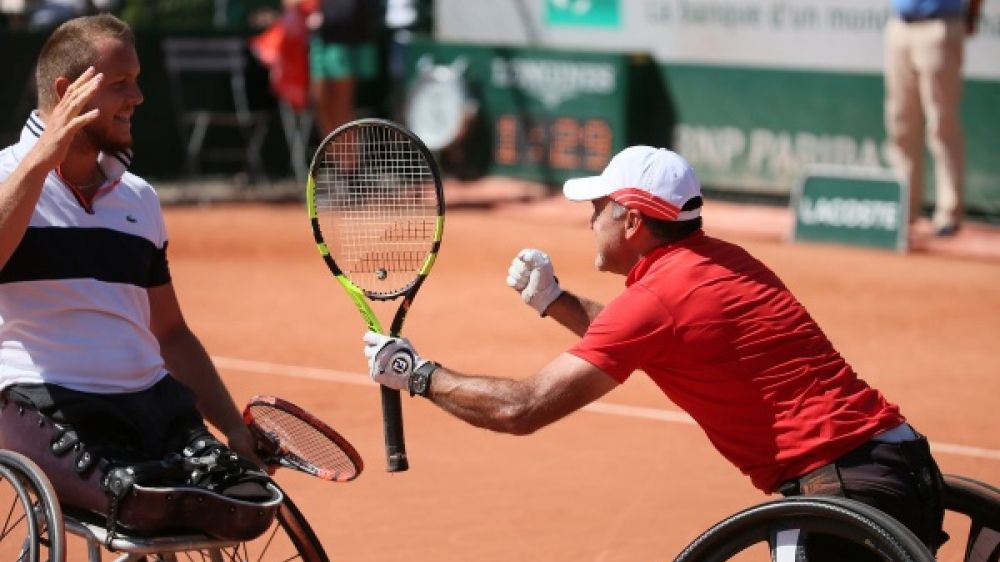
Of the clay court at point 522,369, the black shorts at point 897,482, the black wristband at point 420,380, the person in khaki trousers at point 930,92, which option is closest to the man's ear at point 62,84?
the black wristband at point 420,380

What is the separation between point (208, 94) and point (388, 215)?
1106 centimetres

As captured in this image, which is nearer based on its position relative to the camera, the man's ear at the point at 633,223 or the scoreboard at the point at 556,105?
the man's ear at the point at 633,223

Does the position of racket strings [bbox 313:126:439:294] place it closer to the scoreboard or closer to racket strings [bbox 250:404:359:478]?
racket strings [bbox 250:404:359:478]

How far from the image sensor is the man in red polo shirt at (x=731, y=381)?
164 inches

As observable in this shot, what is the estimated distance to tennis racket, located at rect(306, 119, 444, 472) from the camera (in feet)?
15.2

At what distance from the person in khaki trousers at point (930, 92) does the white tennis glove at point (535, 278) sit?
8.53 metres

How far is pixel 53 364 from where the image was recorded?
4.28 m

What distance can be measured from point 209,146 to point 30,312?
1205 cm

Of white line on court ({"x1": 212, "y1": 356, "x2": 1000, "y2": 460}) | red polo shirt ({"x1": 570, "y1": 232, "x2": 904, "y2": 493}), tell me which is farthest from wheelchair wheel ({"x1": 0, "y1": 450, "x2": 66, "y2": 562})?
white line on court ({"x1": 212, "y1": 356, "x2": 1000, "y2": 460})

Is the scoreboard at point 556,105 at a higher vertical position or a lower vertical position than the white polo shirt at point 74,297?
lower

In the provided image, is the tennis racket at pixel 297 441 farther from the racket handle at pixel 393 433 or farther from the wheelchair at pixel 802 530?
the wheelchair at pixel 802 530

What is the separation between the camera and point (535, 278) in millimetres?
4824

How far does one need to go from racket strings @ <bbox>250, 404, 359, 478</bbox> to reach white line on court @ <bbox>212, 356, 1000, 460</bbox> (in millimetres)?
3521

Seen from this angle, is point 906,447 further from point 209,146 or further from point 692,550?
point 209,146
